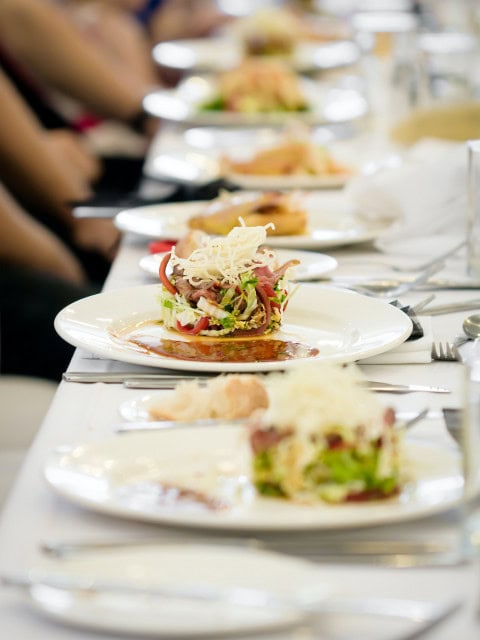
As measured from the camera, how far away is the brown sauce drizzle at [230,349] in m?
1.20

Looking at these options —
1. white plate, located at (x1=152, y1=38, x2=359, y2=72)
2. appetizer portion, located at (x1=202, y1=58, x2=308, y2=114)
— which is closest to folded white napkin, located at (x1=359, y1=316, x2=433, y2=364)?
appetizer portion, located at (x1=202, y1=58, x2=308, y2=114)

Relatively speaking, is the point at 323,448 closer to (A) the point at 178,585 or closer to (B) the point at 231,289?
(A) the point at 178,585

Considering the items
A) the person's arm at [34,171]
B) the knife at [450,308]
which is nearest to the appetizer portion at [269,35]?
the person's arm at [34,171]

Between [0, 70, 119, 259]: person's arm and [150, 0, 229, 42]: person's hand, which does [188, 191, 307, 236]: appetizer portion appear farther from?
[150, 0, 229, 42]: person's hand

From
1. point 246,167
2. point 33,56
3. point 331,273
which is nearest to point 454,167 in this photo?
point 331,273

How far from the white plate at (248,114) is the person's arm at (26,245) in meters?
0.87

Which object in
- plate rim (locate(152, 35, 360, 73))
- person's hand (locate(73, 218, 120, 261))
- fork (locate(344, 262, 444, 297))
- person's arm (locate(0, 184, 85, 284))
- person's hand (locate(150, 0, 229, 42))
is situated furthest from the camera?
person's hand (locate(150, 0, 229, 42))

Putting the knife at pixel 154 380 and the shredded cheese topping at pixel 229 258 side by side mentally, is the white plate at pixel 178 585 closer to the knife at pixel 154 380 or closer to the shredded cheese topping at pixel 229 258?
the knife at pixel 154 380

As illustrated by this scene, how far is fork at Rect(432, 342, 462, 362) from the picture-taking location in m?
1.21

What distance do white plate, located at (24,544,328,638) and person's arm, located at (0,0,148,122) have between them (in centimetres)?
292

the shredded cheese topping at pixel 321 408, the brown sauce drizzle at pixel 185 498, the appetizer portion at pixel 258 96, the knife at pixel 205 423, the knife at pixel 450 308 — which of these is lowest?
the appetizer portion at pixel 258 96

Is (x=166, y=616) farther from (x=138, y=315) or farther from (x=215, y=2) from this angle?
(x=215, y=2)

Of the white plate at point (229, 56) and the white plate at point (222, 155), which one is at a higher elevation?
the white plate at point (222, 155)

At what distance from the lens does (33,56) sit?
358 cm
